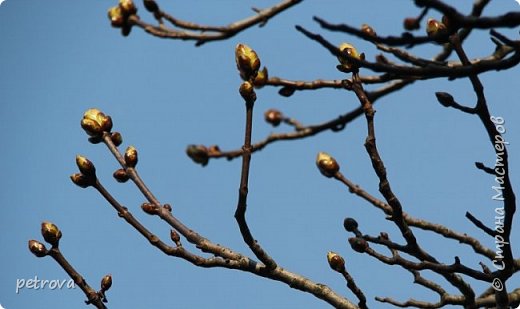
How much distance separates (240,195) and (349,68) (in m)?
0.71

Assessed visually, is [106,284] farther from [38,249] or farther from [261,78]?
[261,78]

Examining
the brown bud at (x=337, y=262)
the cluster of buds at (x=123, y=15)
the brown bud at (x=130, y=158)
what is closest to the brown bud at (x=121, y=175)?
the brown bud at (x=130, y=158)

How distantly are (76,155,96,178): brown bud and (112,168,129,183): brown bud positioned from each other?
0.38 feet

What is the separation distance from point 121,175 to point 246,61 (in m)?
0.87

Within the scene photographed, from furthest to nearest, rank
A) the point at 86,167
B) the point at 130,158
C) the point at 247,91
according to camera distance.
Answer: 1. the point at 130,158
2. the point at 86,167
3. the point at 247,91

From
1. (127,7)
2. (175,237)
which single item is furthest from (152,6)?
(175,237)

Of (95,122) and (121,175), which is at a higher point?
(95,122)

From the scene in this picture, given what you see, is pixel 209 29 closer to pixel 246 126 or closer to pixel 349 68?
pixel 246 126

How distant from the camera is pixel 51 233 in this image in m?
3.63

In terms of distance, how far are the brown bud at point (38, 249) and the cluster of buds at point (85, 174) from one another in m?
0.46

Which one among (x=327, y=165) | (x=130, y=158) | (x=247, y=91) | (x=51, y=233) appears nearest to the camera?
(x=247, y=91)

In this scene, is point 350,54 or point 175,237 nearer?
point 350,54

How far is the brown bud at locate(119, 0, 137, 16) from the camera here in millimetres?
2988

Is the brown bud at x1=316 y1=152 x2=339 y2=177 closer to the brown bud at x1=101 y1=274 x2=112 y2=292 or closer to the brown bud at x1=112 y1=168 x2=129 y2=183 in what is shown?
the brown bud at x1=112 y1=168 x2=129 y2=183
